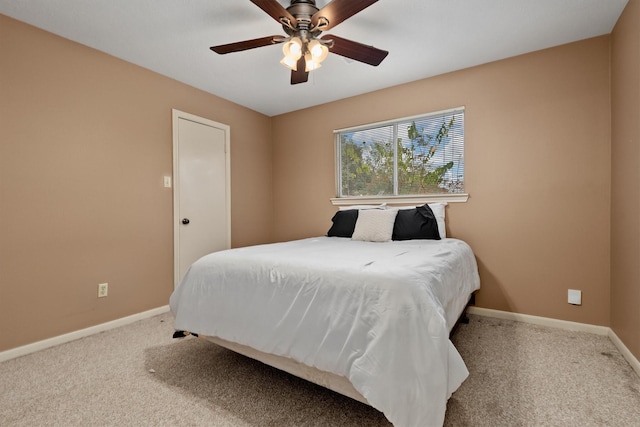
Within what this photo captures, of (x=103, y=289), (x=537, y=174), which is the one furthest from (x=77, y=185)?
(x=537, y=174)

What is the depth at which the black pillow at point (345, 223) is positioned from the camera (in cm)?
317

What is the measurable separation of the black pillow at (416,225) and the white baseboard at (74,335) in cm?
246

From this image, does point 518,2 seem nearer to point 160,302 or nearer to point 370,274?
point 370,274

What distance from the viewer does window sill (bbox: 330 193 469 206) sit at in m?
3.00

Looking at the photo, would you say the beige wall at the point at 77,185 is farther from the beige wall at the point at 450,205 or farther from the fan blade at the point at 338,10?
the fan blade at the point at 338,10

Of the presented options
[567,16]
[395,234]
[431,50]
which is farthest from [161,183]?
[567,16]

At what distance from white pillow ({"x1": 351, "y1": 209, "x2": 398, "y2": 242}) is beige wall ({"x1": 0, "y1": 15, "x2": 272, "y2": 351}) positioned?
1.94 metres

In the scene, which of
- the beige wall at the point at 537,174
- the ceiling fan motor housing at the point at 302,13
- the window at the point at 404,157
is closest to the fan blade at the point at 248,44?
the ceiling fan motor housing at the point at 302,13

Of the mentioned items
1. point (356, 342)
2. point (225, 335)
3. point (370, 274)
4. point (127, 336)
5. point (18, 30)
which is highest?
point (18, 30)

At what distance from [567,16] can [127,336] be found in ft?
13.5

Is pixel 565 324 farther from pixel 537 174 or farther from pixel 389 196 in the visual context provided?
pixel 389 196

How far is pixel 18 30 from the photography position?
7.08 feet

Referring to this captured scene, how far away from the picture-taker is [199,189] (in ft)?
11.1

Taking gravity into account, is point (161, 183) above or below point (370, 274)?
above
